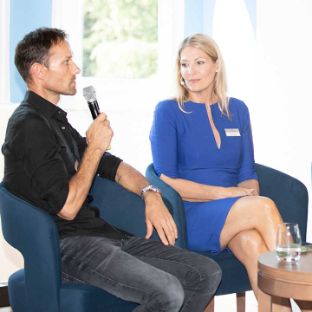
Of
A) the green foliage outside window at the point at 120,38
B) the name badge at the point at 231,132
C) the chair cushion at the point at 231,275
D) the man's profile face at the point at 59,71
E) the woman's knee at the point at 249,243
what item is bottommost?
the chair cushion at the point at 231,275

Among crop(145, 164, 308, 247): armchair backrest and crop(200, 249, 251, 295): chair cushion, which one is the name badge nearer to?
crop(145, 164, 308, 247): armchair backrest

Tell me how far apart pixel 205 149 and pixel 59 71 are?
3.40ft

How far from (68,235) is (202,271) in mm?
534

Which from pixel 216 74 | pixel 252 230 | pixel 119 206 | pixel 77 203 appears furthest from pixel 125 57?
pixel 77 203

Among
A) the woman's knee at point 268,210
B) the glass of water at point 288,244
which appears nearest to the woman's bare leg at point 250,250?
the woman's knee at point 268,210

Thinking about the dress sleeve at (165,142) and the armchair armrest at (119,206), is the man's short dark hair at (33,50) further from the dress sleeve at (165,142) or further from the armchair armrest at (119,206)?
the dress sleeve at (165,142)

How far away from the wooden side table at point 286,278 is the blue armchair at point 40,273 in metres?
0.52

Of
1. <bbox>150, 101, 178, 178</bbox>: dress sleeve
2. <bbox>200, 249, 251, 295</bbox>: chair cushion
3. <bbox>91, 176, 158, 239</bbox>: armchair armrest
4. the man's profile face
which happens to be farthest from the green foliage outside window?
<bbox>200, 249, 251, 295</bbox>: chair cushion

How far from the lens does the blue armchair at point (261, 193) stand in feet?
10.5

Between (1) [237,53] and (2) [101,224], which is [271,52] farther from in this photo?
(2) [101,224]

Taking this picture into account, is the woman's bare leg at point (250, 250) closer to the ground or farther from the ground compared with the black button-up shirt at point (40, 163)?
closer to the ground

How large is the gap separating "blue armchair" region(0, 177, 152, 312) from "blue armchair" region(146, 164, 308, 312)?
26.3 inches

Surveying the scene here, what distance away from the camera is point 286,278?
95.2 inches

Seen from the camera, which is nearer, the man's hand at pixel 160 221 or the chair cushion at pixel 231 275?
the man's hand at pixel 160 221
